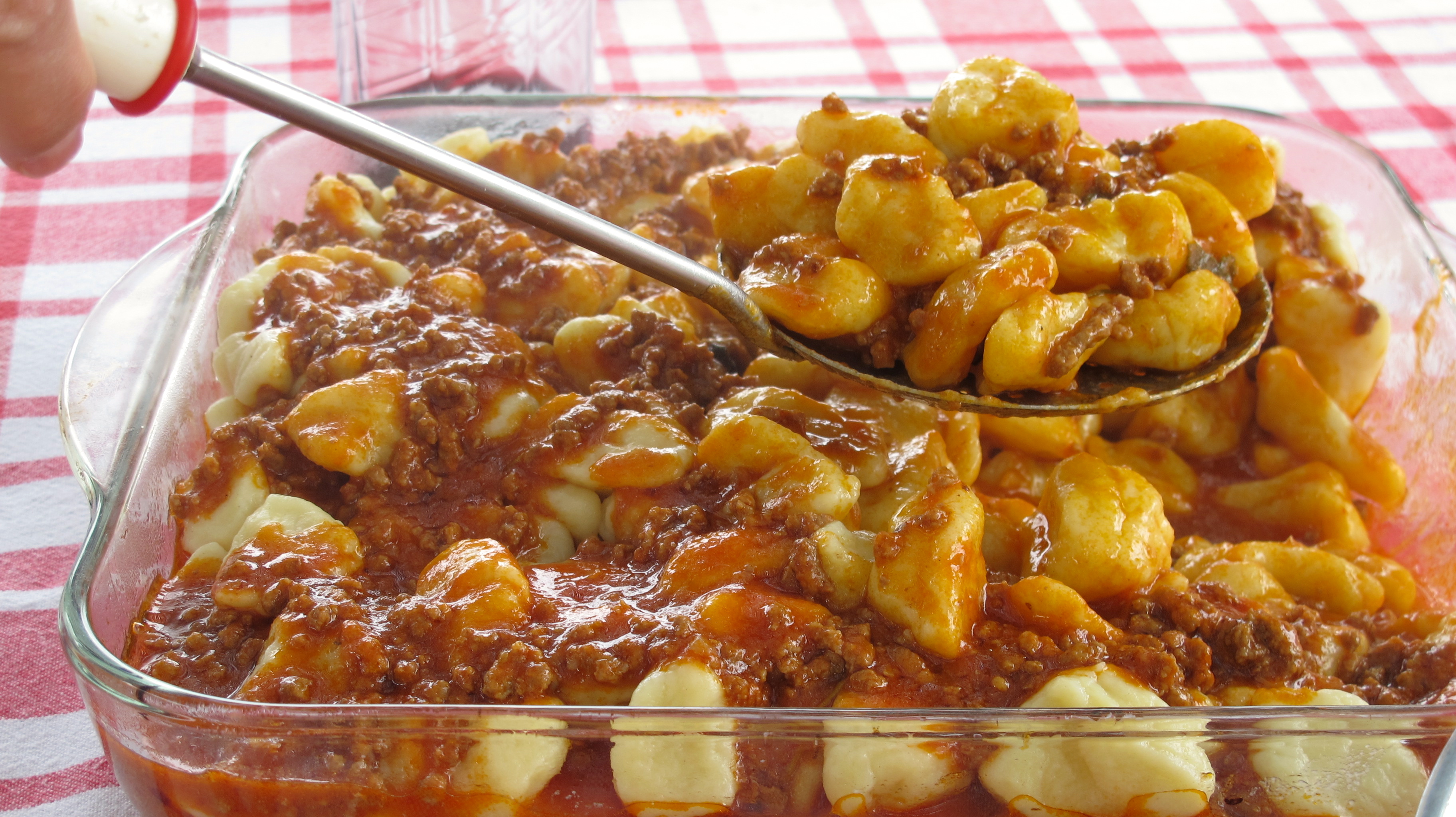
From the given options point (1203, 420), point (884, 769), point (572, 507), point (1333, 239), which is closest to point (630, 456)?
point (572, 507)

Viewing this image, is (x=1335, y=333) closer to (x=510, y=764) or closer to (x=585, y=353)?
(x=585, y=353)

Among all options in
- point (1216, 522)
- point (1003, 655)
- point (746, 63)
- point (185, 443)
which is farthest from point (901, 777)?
point (746, 63)

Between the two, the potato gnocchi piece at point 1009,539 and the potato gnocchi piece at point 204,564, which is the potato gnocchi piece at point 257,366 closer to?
the potato gnocchi piece at point 204,564

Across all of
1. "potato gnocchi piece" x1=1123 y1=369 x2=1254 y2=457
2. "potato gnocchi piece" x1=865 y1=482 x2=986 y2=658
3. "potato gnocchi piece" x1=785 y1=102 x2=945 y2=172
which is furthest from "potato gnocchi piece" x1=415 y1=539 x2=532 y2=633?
"potato gnocchi piece" x1=1123 y1=369 x2=1254 y2=457

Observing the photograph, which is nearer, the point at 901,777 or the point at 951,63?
the point at 901,777

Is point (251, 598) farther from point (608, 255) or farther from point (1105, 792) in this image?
point (1105, 792)

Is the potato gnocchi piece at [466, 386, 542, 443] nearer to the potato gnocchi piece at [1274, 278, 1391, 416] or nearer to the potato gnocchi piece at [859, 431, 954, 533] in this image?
the potato gnocchi piece at [859, 431, 954, 533]
